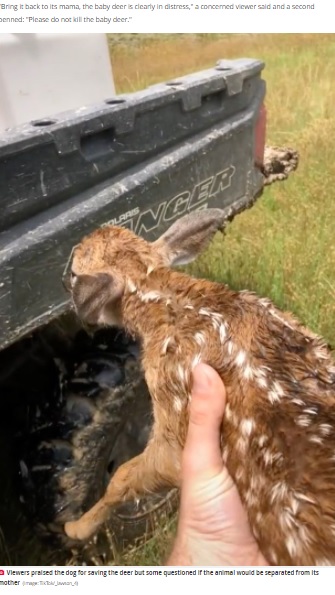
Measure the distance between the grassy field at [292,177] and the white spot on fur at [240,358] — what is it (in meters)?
0.91

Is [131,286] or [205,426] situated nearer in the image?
[205,426]

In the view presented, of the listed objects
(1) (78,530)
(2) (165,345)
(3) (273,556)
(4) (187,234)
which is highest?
(4) (187,234)

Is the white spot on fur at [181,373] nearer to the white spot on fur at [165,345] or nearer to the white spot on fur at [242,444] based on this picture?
the white spot on fur at [165,345]

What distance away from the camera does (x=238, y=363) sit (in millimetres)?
1603

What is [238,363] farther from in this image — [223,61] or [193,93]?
[223,61]

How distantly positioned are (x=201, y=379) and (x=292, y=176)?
1489mm

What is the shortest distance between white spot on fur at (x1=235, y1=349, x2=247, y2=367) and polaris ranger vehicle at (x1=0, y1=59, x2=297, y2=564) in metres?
0.39

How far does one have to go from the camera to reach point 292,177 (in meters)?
2.84

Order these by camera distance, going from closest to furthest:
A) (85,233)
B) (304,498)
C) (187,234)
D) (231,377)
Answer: (304,498)
(231,377)
(85,233)
(187,234)

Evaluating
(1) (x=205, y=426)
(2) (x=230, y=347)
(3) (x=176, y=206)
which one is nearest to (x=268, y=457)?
(1) (x=205, y=426)

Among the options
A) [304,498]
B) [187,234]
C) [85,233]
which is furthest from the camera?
[187,234]

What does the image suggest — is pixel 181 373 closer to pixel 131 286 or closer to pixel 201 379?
pixel 201 379

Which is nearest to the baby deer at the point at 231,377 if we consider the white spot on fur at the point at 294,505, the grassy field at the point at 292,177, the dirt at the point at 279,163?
the white spot on fur at the point at 294,505

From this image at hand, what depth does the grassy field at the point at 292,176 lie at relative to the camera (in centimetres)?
239
